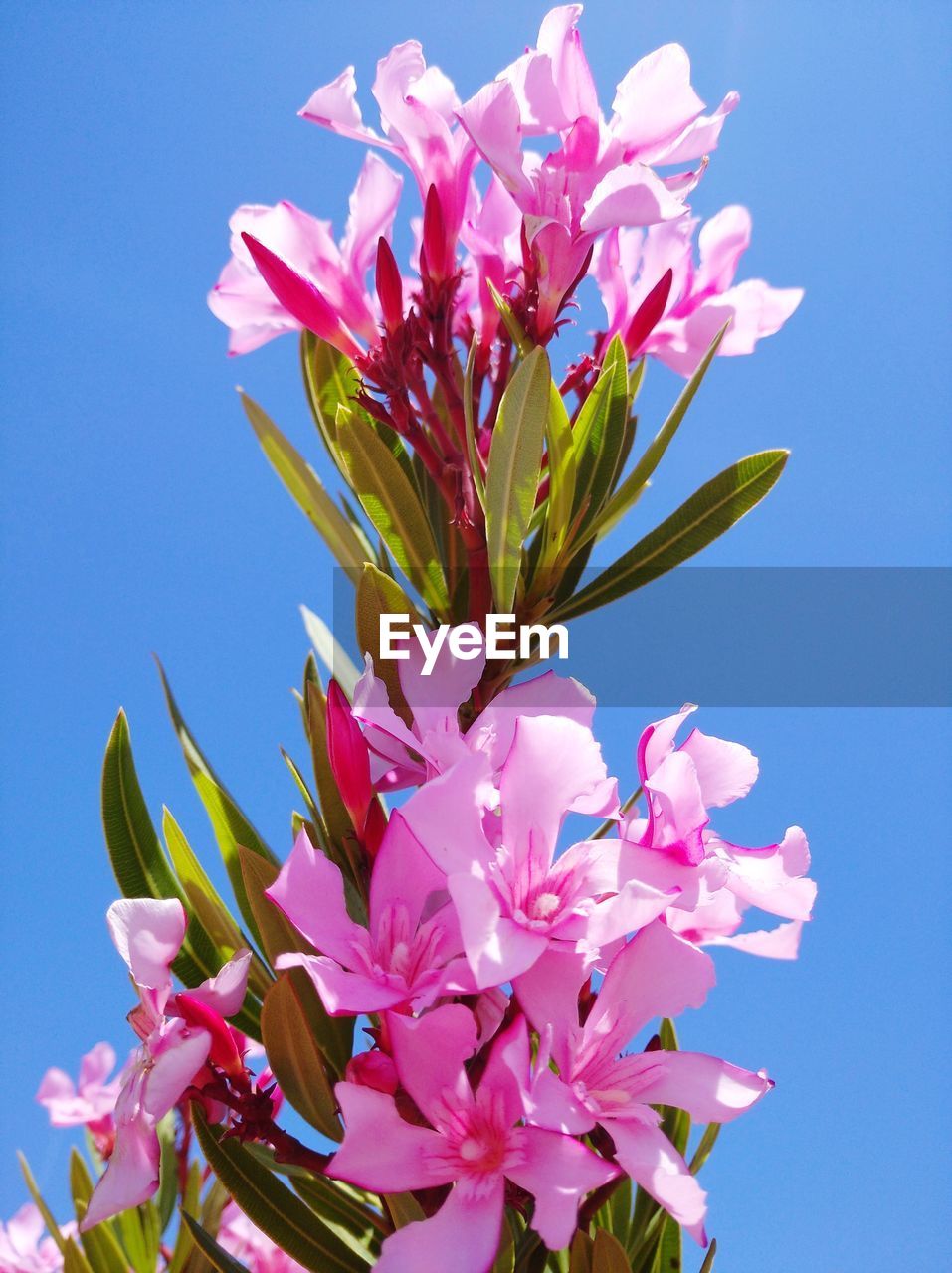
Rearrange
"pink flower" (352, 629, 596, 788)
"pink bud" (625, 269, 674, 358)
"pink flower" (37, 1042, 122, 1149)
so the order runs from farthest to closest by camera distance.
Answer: "pink flower" (37, 1042, 122, 1149), "pink bud" (625, 269, 674, 358), "pink flower" (352, 629, 596, 788)

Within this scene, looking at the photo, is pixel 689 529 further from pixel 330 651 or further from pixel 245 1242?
pixel 245 1242

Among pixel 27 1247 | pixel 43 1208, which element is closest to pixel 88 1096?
pixel 27 1247

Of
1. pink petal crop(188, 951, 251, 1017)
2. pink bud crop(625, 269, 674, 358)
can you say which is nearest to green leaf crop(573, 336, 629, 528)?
pink bud crop(625, 269, 674, 358)

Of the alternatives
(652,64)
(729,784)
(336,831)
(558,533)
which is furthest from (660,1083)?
(652,64)

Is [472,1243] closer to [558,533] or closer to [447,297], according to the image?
[558,533]

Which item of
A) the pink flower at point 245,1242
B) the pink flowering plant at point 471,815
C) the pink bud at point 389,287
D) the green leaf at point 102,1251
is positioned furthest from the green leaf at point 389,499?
the pink flower at point 245,1242

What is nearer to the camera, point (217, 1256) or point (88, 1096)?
point (217, 1256)

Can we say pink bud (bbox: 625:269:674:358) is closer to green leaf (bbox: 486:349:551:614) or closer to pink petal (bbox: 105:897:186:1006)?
green leaf (bbox: 486:349:551:614)
